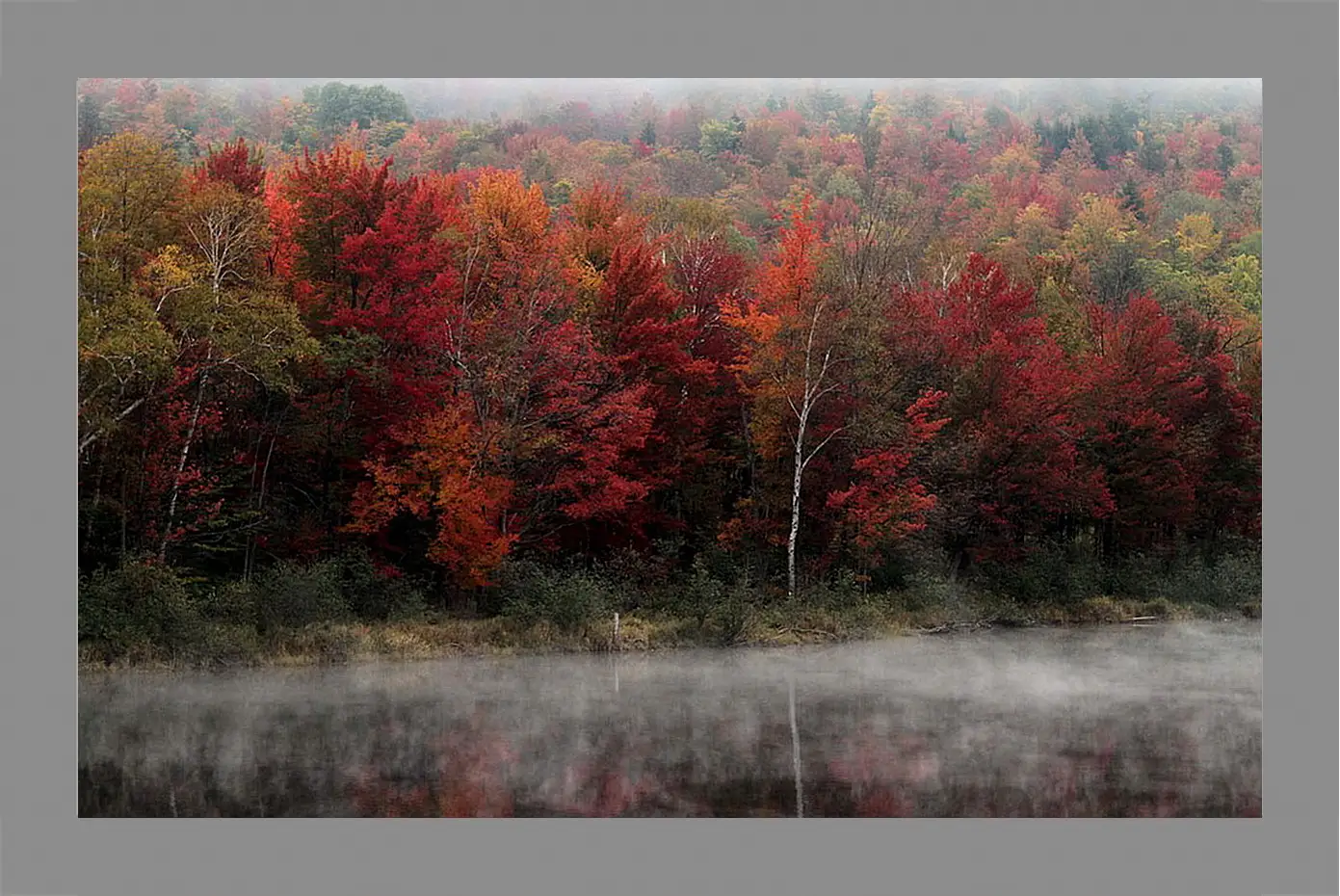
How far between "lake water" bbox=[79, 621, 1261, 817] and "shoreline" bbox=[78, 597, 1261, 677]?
0.56 m

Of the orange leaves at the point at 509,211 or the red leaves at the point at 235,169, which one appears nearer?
the red leaves at the point at 235,169

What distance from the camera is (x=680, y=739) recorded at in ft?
56.4

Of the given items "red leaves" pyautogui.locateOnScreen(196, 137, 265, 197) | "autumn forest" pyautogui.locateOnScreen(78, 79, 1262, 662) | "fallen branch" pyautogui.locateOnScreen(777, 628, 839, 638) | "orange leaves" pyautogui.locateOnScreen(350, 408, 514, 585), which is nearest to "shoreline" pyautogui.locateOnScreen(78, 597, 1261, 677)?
"fallen branch" pyautogui.locateOnScreen(777, 628, 839, 638)

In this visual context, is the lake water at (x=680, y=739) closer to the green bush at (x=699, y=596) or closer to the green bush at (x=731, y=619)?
the green bush at (x=731, y=619)

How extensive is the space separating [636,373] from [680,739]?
11.2m

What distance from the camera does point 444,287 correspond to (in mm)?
25469

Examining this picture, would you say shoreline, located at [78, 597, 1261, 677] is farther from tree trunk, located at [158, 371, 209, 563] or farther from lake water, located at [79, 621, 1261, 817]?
tree trunk, located at [158, 371, 209, 563]

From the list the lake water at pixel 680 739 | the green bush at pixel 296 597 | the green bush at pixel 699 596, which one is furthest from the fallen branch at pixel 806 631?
the green bush at pixel 296 597

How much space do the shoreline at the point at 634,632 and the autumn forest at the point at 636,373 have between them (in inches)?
4.6

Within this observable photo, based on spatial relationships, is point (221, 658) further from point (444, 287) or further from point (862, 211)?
point (862, 211)

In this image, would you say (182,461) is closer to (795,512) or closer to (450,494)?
(450,494)

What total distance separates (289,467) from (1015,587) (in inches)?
500

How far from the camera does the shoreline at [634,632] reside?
21.4m

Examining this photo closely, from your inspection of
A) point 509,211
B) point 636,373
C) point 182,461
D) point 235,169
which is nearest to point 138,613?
point 182,461
